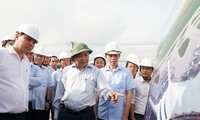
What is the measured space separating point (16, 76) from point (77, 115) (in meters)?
1.19

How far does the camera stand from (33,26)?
10.5 feet

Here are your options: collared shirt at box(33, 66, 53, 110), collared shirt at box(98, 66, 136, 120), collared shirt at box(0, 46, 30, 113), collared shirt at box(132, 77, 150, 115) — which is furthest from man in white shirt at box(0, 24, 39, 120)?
collared shirt at box(132, 77, 150, 115)

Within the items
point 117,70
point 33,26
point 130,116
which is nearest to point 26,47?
point 33,26

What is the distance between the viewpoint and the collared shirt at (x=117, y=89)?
15.2 ft

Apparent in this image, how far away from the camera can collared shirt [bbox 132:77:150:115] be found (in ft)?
16.0

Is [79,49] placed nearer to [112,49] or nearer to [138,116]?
[112,49]

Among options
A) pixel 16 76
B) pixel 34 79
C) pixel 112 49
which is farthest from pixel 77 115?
pixel 112 49

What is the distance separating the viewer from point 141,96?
16.0 feet

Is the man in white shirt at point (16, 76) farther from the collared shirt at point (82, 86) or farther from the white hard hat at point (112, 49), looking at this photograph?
the white hard hat at point (112, 49)

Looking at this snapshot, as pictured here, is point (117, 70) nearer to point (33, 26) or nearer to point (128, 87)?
point (128, 87)

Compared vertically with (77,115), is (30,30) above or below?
above

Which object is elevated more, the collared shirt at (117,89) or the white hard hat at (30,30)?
the white hard hat at (30,30)

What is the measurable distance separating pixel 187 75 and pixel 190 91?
2.9 inches

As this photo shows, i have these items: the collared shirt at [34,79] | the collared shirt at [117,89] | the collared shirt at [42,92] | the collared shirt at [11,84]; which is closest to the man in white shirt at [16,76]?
the collared shirt at [11,84]
